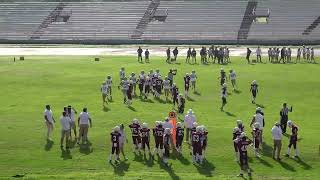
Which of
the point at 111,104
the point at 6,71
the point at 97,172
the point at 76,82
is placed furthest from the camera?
the point at 6,71

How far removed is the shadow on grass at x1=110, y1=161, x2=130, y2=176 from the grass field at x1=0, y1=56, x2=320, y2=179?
4cm

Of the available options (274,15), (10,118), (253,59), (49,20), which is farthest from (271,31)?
(10,118)

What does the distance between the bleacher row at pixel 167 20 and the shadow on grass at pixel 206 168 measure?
167 ft

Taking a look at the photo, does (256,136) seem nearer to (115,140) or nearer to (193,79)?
(115,140)

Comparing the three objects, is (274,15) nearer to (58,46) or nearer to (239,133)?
(58,46)

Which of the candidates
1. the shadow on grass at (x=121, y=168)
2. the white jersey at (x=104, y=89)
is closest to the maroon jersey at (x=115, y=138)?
the shadow on grass at (x=121, y=168)

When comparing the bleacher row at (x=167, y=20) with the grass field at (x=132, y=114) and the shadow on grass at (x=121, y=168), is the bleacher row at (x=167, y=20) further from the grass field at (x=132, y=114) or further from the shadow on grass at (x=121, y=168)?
the shadow on grass at (x=121, y=168)

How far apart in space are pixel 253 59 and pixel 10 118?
29.2 m

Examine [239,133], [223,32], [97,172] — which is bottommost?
[97,172]

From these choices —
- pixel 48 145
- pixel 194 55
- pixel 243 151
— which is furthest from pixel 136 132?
pixel 194 55

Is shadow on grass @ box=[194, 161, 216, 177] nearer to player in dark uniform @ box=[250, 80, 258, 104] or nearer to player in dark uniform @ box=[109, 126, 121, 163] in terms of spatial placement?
player in dark uniform @ box=[109, 126, 121, 163]

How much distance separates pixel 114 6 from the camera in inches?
3319

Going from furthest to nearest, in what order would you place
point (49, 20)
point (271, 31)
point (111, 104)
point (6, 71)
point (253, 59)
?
point (49, 20) → point (271, 31) → point (253, 59) → point (6, 71) → point (111, 104)

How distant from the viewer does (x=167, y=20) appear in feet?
257
